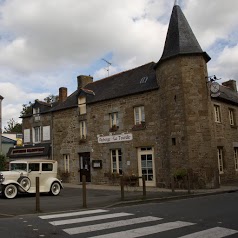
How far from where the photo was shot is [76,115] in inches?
924

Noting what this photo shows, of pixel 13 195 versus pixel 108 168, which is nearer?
pixel 13 195

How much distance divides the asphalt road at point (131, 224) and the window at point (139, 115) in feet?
33.8

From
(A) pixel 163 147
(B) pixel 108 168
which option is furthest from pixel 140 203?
(B) pixel 108 168

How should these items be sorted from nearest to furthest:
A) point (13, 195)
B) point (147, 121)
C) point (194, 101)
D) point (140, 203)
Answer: point (140, 203) < point (13, 195) < point (194, 101) < point (147, 121)

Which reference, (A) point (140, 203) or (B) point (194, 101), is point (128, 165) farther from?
(A) point (140, 203)

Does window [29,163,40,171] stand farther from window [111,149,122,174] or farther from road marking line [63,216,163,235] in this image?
road marking line [63,216,163,235]

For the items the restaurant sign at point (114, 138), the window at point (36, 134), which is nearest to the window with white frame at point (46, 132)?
the window at point (36, 134)

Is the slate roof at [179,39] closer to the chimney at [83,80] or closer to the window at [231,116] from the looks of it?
the window at [231,116]

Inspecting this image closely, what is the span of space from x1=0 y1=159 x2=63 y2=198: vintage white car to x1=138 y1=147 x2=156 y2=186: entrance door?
231 inches

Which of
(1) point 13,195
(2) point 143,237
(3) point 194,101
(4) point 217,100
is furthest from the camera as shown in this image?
(4) point 217,100

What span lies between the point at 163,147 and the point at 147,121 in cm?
186

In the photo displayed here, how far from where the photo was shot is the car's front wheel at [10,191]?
42.9ft

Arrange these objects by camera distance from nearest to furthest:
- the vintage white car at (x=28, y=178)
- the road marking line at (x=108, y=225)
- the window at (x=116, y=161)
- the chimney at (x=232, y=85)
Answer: the road marking line at (x=108, y=225) < the vintage white car at (x=28, y=178) < the window at (x=116, y=161) < the chimney at (x=232, y=85)

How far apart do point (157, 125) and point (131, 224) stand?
11680mm
